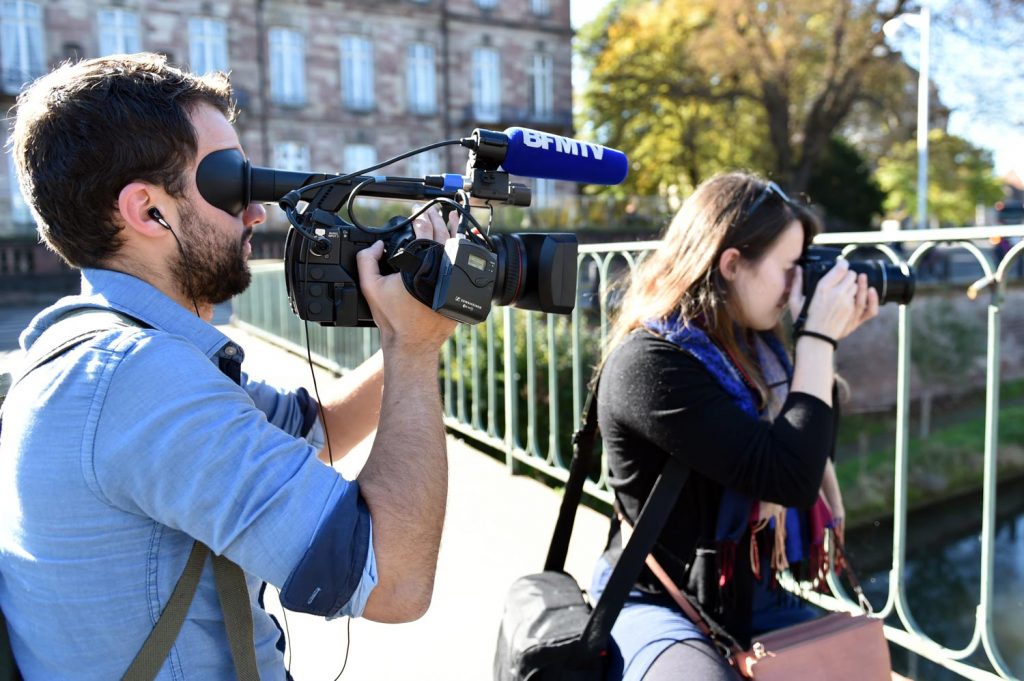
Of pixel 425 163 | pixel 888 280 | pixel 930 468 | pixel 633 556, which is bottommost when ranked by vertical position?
pixel 930 468

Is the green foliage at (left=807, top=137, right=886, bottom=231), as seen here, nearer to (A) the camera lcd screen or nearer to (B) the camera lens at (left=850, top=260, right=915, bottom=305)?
(B) the camera lens at (left=850, top=260, right=915, bottom=305)

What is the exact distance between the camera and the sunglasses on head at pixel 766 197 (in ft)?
6.08

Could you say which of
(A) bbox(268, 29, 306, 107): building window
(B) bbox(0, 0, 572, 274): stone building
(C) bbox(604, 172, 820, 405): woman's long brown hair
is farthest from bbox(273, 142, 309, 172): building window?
(C) bbox(604, 172, 820, 405): woman's long brown hair

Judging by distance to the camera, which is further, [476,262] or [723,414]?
[723,414]

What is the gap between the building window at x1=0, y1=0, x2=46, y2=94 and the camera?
71.3 ft

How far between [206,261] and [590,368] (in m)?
3.65

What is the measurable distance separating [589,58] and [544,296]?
2974 centimetres

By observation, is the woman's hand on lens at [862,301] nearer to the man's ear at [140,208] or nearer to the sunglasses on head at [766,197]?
the sunglasses on head at [766,197]

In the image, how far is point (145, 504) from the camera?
3.25ft

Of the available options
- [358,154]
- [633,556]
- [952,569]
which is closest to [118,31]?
[358,154]

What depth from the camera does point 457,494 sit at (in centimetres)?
387

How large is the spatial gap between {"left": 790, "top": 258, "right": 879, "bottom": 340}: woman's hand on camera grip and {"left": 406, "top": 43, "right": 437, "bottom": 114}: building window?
27.9m

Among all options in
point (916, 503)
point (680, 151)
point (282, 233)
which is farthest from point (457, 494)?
point (680, 151)

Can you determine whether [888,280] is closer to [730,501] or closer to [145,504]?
[730,501]
